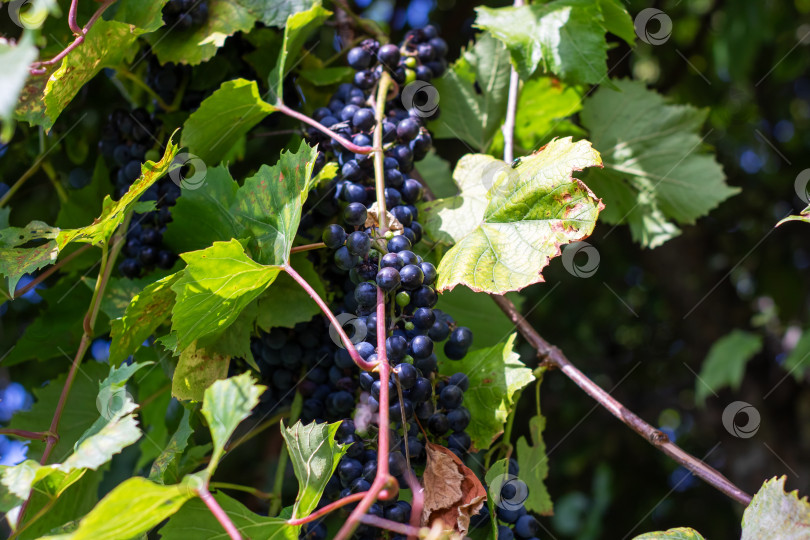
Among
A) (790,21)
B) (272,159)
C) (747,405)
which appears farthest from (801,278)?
(272,159)

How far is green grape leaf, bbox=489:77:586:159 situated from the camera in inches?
54.2

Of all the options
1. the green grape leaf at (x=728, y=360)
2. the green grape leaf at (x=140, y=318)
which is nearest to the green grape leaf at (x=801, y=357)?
the green grape leaf at (x=728, y=360)

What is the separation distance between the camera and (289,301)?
3.43 feet

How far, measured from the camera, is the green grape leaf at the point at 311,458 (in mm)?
821

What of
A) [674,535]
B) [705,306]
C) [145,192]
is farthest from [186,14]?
[705,306]

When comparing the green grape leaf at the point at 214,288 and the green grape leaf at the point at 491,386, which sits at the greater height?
the green grape leaf at the point at 214,288

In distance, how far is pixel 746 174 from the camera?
10.4 ft

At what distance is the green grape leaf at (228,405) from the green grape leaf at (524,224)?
0.32 metres

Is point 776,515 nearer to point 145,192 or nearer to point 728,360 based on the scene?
point 145,192

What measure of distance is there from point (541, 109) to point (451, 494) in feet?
2.73

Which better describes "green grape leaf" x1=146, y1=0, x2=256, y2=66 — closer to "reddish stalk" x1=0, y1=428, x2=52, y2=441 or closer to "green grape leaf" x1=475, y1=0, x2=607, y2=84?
"green grape leaf" x1=475, y1=0, x2=607, y2=84

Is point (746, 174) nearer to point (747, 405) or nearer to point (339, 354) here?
point (747, 405)

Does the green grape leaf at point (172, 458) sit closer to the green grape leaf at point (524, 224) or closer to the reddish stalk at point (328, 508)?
the reddish stalk at point (328, 508)

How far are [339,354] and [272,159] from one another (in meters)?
0.57
